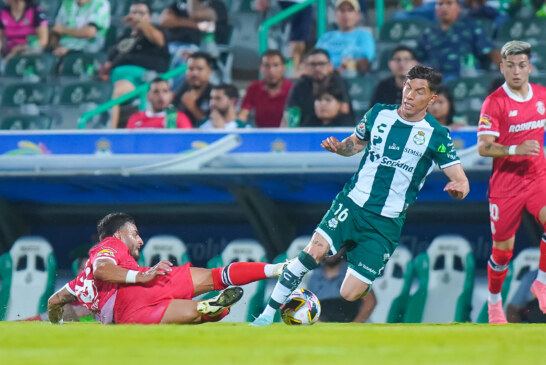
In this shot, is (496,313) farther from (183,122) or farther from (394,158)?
(183,122)

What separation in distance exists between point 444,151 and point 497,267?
167cm

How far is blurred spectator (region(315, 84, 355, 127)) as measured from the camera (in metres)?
9.95

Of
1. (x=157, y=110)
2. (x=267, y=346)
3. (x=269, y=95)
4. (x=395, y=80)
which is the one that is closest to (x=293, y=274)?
(x=267, y=346)

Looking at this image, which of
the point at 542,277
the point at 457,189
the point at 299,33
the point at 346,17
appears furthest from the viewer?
the point at 299,33

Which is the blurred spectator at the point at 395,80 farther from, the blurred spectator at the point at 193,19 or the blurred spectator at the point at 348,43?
the blurred spectator at the point at 193,19

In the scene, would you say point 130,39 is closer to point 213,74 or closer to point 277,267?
point 213,74

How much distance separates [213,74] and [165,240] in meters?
2.19

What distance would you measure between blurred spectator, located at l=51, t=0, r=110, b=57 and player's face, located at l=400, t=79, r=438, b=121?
254 inches

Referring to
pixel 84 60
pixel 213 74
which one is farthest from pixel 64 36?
pixel 213 74

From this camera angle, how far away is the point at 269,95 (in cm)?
1076

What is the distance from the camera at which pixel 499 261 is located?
8266 millimetres

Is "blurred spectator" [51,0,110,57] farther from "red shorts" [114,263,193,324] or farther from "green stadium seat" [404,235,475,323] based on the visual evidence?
"red shorts" [114,263,193,324]

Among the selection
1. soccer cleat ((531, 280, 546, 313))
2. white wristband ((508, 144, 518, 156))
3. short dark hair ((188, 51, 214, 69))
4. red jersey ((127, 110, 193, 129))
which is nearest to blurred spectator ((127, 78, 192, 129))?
red jersey ((127, 110, 193, 129))

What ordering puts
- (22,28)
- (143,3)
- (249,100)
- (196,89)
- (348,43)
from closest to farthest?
(249,100)
(196,89)
(348,43)
(143,3)
(22,28)
